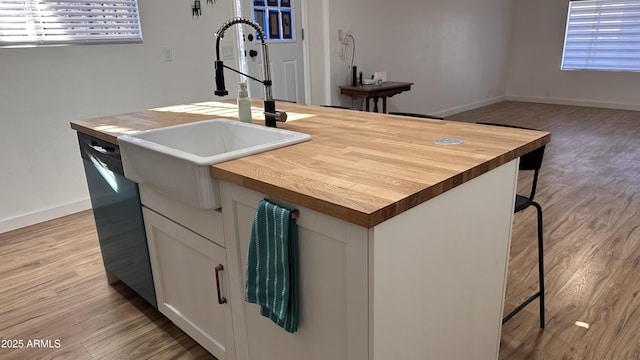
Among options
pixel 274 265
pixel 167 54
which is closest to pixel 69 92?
pixel 167 54

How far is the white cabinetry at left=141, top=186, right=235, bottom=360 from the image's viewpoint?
1.51m

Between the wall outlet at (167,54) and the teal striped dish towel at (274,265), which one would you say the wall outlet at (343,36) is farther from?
the teal striped dish towel at (274,265)

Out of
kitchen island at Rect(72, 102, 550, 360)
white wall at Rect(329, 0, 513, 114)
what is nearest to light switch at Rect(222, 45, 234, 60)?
white wall at Rect(329, 0, 513, 114)

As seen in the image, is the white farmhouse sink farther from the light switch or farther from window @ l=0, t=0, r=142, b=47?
the light switch

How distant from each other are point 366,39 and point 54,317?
458 centimetres

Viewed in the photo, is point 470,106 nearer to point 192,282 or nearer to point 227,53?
point 227,53

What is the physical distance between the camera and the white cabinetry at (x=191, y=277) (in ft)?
4.97

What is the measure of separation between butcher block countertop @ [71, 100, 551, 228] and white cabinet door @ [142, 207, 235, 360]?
395 mm

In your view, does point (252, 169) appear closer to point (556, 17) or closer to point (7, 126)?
point (7, 126)

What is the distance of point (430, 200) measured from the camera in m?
1.11

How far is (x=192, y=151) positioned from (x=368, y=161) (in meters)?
0.96

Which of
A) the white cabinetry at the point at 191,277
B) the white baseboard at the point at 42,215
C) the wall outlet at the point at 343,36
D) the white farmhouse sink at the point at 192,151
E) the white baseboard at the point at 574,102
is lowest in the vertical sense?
the white baseboard at the point at 42,215

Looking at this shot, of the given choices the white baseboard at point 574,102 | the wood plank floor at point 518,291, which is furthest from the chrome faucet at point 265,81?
the white baseboard at point 574,102

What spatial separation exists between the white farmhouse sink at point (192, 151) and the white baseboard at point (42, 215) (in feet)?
6.71
